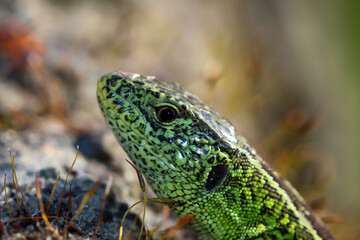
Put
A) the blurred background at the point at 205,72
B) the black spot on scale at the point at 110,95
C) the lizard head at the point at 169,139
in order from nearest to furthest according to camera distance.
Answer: the lizard head at the point at 169,139 → the black spot on scale at the point at 110,95 → the blurred background at the point at 205,72

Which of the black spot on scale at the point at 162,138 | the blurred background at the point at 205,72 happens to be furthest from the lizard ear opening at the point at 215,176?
the blurred background at the point at 205,72

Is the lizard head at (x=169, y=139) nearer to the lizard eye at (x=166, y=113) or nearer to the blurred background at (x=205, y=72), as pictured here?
the lizard eye at (x=166, y=113)

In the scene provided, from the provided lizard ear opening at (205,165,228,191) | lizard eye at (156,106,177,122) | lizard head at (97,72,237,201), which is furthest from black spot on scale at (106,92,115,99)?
lizard ear opening at (205,165,228,191)

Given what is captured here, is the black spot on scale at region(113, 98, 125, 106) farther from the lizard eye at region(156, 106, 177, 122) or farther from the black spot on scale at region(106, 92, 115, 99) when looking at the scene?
the lizard eye at region(156, 106, 177, 122)

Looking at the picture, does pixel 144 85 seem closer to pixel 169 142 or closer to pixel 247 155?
pixel 169 142

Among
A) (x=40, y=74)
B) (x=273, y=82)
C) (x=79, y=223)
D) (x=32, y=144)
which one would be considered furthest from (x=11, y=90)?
(x=273, y=82)

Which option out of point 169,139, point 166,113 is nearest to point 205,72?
point 166,113
